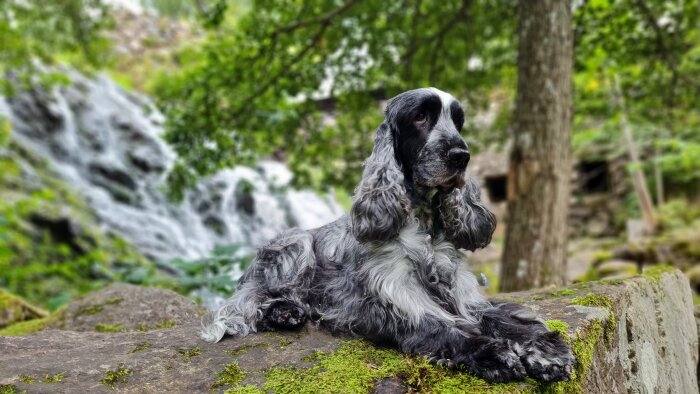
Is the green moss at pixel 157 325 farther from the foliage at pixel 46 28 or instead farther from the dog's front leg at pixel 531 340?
the foliage at pixel 46 28

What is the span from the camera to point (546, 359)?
2.54m

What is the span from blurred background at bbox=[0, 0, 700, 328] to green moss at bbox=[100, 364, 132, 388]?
180 centimetres

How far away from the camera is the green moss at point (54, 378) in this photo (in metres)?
2.58

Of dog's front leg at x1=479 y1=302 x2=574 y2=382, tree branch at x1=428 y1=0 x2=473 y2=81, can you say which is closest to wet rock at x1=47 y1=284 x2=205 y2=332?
dog's front leg at x1=479 y1=302 x2=574 y2=382

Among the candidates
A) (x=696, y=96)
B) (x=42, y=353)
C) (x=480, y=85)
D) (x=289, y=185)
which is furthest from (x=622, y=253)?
(x=42, y=353)

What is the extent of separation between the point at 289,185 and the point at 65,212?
16.2ft

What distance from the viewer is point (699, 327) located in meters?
5.10

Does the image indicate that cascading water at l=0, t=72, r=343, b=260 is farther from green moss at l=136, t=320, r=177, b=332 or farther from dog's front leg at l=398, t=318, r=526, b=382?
dog's front leg at l=398, t=318, r=526, b=382

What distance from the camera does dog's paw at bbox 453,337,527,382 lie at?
2.50 meters

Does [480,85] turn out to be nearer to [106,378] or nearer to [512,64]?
[512,64]

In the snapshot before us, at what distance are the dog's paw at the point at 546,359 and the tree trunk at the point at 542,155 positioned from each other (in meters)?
3.38

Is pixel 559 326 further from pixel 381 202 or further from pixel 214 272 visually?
pixel 214 272

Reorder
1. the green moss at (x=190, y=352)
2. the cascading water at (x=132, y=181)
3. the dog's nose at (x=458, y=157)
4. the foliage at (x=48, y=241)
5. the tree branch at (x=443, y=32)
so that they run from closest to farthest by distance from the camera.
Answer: the dog's nose at (x=458, y=157), the green moss at (x=190, y=352), the tree branch at (x=443, y=32), the foliage at (x=48, y=241), the cascading water at (x=132, y=181)

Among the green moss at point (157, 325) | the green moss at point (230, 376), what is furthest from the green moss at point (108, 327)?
the green moss at point (230, 376)
